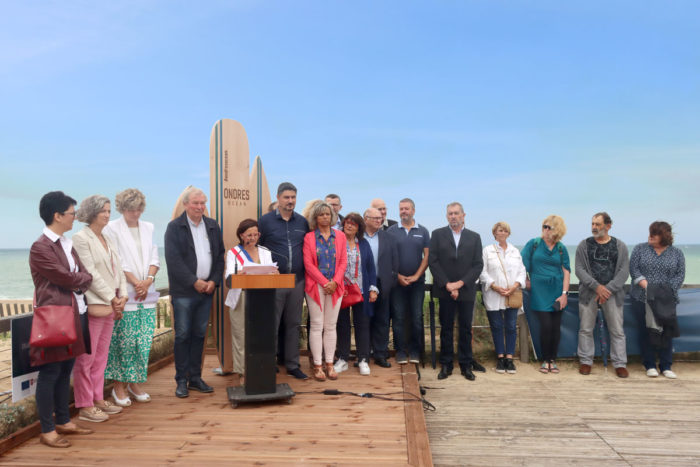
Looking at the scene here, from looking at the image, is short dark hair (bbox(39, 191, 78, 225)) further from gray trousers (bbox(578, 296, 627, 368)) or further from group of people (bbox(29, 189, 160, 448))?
gray trousers (bbox(578, 296, 627, 368))

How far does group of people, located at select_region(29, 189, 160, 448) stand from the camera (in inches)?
120

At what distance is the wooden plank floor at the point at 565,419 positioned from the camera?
11.5 ft

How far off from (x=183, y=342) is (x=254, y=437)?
1222 mm

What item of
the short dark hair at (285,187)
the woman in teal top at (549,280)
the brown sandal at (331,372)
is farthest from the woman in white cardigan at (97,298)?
the woman in teal top at (549,280)

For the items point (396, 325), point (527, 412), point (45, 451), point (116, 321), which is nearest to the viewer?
point (45, 451)

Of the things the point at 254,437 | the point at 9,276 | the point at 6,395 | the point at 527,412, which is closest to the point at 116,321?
the point at 6,395

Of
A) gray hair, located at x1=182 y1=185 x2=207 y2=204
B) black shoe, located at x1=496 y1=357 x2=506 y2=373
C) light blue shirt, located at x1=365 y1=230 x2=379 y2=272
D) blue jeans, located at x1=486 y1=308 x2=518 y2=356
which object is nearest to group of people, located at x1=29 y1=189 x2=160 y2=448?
gray hair, located at x1=182 y1=185 x2=207 y2=204

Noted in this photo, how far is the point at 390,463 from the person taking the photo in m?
2.86

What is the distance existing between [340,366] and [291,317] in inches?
28.6

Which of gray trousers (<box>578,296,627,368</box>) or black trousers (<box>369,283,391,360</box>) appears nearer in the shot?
black trousers (<box>369,283,391,360</box>)

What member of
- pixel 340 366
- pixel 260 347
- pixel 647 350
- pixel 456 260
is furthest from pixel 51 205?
pixel 647 350

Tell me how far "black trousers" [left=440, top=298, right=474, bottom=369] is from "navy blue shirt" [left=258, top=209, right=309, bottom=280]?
1.66m

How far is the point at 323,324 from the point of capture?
4.57m

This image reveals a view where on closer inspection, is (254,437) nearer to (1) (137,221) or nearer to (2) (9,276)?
(1) (137,221)
